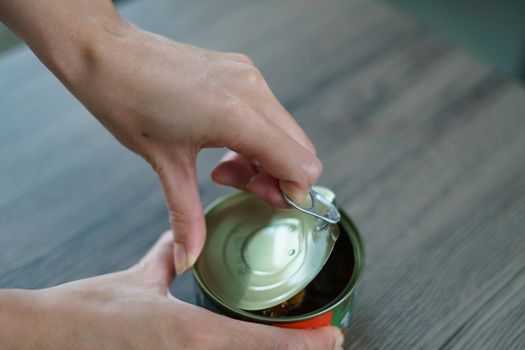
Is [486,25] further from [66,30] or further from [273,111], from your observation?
[66,30]

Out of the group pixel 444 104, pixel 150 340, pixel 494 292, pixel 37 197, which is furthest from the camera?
pixel 444 104

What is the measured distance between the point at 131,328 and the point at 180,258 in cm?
10

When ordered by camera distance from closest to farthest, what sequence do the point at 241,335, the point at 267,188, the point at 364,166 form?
the point at 241,335
the point at 267,188
the point at 364,166

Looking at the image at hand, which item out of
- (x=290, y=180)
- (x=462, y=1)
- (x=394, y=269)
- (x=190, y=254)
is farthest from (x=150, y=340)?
(x=462, y=1)

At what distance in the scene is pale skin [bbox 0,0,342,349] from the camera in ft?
2.16

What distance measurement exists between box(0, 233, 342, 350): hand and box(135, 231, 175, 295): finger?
0.19ft

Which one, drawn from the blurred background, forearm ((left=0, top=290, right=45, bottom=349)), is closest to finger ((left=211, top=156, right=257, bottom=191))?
forearm ((left=0, top=290, right=45, bottom=349))

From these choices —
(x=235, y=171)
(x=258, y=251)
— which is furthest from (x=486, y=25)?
(x=258, y=251)

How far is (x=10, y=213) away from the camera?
0.92m

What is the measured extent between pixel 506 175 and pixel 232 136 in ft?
1.60

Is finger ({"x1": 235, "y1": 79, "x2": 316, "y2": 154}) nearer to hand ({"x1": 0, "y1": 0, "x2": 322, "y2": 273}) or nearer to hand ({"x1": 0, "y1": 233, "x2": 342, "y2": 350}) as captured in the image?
hand ({"x1": 0, "y1": 0, "x2": 322, "y2": 273})

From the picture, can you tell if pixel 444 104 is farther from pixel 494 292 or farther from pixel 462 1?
pixel 462 1

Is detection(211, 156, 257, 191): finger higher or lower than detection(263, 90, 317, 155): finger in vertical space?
lower

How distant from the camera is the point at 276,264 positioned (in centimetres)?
69
